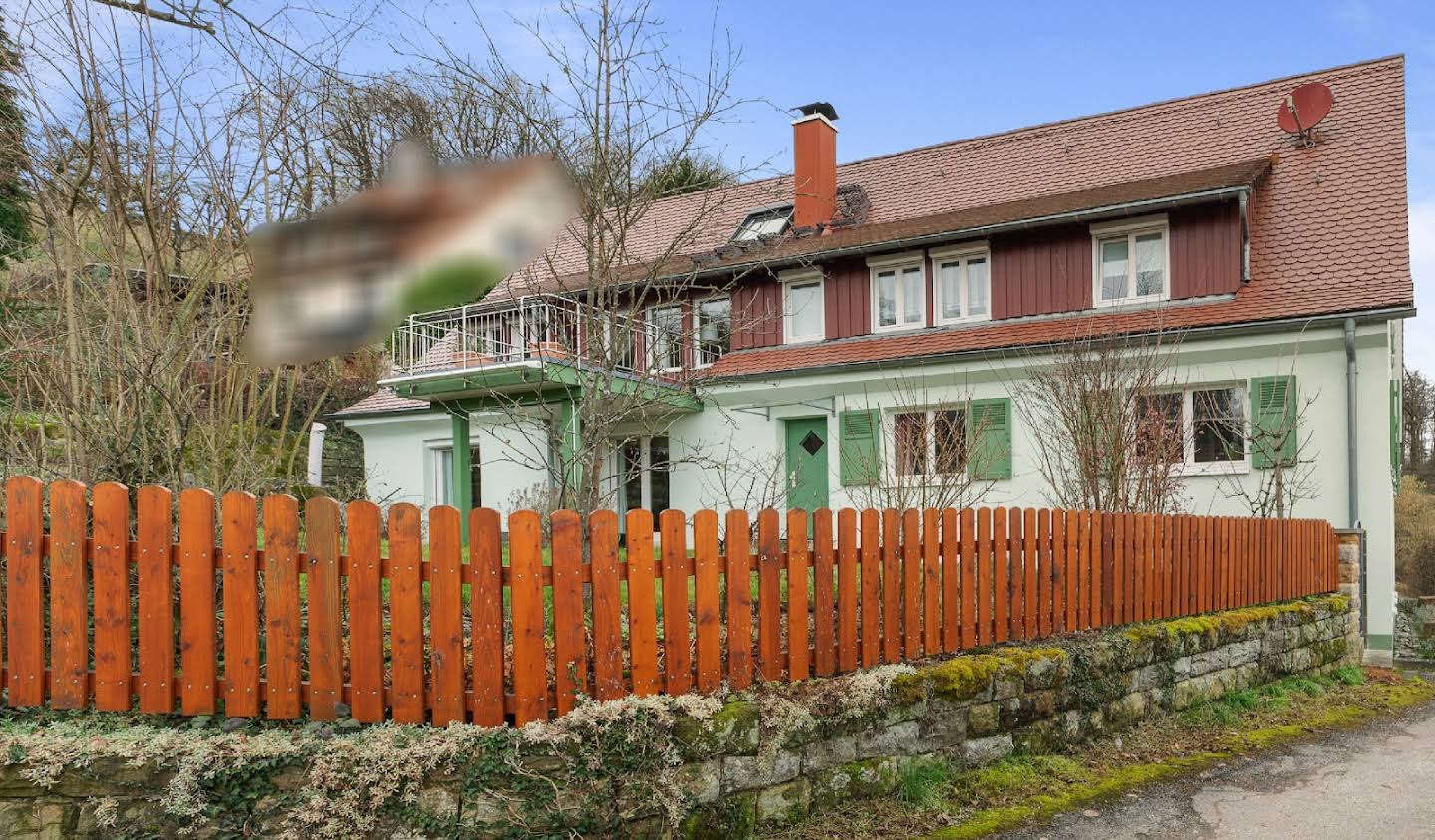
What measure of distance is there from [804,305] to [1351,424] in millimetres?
7481

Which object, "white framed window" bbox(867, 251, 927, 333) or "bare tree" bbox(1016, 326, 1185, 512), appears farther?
"white framed window" bbox(867, 251, 927, 333)

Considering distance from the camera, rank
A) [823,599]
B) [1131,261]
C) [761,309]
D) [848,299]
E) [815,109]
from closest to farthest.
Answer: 1. [823,599]
2. [1131,261]
3. [848,299]
4. [761,309]
5. [815,109]

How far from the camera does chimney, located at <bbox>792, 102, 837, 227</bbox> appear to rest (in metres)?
16.5

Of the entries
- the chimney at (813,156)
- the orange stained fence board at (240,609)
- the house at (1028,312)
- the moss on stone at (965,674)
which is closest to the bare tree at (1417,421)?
the house at (1028,312)

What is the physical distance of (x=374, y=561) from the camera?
3.56 metres

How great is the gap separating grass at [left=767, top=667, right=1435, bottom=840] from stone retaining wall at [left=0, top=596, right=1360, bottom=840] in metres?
0.09

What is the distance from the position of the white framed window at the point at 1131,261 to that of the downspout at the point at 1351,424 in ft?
7.77

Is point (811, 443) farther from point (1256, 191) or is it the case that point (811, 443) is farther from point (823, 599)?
point (823, 599)

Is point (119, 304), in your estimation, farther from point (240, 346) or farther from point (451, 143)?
point (451, 143)

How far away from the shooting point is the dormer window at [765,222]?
16234mm

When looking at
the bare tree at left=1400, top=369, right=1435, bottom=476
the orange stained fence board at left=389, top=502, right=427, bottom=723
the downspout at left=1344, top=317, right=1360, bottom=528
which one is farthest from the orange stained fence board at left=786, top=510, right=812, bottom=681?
the bare tree at left=1400, top=369, right=1435, bottom=476

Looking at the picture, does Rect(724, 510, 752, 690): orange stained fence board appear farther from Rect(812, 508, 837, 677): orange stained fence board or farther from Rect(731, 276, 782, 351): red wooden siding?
Rect(731, 276, 782, 351): red wooden siding

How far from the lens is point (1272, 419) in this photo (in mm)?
10875

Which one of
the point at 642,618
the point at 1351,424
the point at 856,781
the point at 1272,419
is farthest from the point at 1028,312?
the point at 642,618
